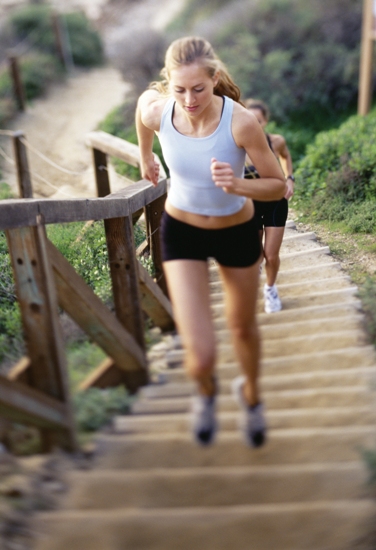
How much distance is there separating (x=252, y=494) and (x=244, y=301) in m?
0.62

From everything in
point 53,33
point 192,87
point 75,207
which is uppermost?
point 192,87

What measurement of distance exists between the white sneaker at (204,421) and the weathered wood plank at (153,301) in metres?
1.11

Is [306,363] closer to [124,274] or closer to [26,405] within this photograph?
[26,405]

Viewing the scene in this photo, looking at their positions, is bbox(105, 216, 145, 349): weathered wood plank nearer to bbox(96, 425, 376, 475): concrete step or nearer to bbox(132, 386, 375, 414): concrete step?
bbox(132, 386, 375, 414): concrete step

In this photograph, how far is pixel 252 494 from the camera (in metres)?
1.96

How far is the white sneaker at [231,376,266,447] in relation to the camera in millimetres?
2057

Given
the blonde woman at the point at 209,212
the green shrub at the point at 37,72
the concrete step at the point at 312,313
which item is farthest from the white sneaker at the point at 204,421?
the green shrub at the point at 37,72

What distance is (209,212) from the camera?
7.87ft

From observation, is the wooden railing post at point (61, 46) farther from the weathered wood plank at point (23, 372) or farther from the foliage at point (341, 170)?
the weathered wood plank at point (23, 372)

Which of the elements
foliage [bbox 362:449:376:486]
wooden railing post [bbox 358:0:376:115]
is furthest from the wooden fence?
wooden railing post [bbox 358:0:376:115]

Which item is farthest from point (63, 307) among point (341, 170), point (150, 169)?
point (341, 170)

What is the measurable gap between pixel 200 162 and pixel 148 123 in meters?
0.41

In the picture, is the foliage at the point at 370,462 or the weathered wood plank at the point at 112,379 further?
the weathered wood plank at the point at 112,379

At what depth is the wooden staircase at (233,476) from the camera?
6.23ft
